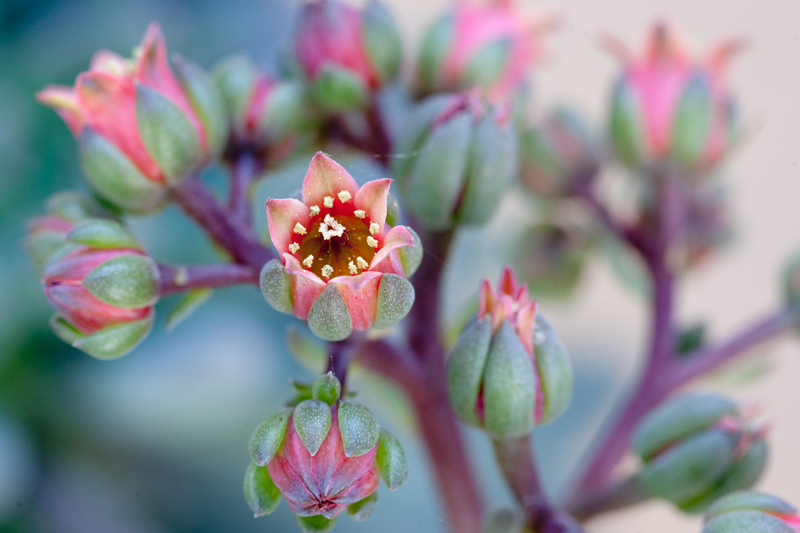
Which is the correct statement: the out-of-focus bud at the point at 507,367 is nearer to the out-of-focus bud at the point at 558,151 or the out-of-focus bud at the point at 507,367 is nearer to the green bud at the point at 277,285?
the green bud at the point at 277,285

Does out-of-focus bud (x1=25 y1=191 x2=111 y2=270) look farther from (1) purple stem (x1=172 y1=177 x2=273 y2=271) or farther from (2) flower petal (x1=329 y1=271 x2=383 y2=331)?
(2) flower petal (x1=329 y1=271 x2=383 y2=331)

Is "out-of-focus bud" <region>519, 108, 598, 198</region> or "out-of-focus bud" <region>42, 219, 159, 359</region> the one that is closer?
"out-of-focus bud" <region>42, 219, 159, 359</region>

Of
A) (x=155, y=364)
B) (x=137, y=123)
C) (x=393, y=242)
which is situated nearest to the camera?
(x=393, y=242)

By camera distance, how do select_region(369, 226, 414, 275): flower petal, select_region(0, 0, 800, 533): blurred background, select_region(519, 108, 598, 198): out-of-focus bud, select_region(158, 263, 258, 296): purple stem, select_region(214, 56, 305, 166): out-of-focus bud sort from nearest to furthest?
select_region(369, 226, 414, 275): flower petal < select_region(158, 263, 258, 296): purple stem < select_region(214, 56, 305, 166): out-of-focus bud < select_region(519, 108, 598, 198): out-of-focus bud < select_region(0, 0, 800, 533): blurred background

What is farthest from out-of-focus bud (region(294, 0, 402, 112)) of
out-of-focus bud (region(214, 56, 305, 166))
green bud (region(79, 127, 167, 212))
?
green bud (region(79, 127, 167, 212))

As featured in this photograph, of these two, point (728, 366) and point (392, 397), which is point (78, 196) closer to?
point (392, 397)

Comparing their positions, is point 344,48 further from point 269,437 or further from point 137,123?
point 269,437

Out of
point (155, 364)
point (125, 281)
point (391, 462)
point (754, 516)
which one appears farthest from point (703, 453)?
point (155, 364)
